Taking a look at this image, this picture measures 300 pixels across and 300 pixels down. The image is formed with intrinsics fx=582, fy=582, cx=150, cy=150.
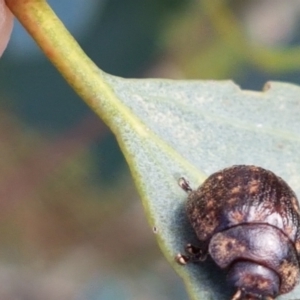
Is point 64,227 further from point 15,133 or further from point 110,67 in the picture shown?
→ point 110,67

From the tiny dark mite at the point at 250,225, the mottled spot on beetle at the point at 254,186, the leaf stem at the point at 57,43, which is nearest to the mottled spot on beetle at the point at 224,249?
the tiny dark mite at the point at 250,225

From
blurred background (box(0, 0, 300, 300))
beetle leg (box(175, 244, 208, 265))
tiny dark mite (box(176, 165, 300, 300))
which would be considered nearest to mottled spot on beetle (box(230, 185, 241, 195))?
tiny dark mite (box(176, 165, 300, 300))

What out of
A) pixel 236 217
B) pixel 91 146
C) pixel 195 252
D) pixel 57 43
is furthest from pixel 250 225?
pixel 91 146

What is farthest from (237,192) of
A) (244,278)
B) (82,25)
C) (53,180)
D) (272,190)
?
(53,180)

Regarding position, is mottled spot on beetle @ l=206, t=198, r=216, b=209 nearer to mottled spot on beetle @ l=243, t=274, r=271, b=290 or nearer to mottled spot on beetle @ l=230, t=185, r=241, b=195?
mottled spot on beetle @ l=230, t=185, r=241, b=195

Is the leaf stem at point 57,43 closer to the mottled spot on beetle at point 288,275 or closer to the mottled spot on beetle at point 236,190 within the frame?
the mottled spot on beetle at point 236,190

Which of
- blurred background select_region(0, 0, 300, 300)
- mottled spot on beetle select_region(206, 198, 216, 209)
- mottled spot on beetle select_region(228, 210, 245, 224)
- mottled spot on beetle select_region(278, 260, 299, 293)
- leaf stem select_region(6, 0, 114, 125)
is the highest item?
blurred background select_region(0, 0, 300, 300)
